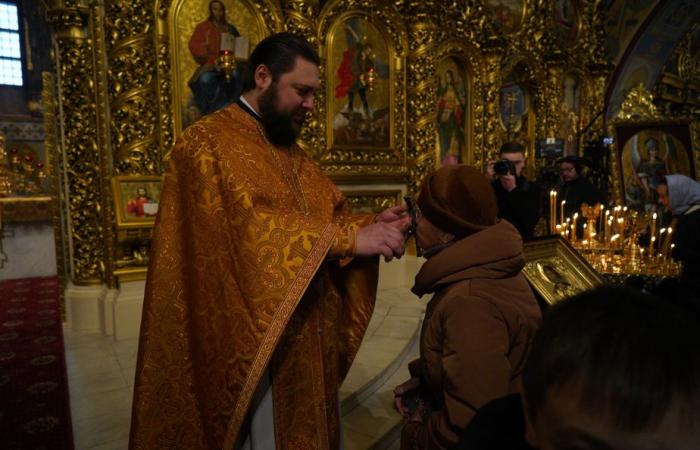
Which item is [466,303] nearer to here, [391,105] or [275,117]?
[275,117]

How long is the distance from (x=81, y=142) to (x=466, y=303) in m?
3.95

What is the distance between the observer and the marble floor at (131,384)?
265 centimetres

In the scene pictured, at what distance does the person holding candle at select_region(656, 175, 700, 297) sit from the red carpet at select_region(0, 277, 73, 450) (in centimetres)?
358

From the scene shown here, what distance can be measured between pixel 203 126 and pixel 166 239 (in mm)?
427

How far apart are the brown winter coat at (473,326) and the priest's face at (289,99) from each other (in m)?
0.80

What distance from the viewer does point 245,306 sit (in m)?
1.54

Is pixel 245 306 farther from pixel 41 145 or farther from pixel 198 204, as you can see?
pixel 41 145

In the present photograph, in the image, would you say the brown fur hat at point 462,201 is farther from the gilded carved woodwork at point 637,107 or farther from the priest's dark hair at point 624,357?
the gilded carved woodwork at point 637,107

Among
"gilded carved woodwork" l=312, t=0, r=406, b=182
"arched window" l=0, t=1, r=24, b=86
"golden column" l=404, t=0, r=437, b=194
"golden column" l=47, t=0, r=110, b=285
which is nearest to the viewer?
"golden column" l=47, t=0, r=110, b=285

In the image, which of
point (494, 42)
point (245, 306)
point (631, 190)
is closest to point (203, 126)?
point (245, 306)

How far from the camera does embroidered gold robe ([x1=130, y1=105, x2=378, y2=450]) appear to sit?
4.94ft

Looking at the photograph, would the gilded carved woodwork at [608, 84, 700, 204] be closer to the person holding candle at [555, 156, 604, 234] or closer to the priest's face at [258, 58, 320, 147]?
the person holding candle at [555, 156, 604, 234]

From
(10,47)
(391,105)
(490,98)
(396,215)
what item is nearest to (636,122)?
(490,98)

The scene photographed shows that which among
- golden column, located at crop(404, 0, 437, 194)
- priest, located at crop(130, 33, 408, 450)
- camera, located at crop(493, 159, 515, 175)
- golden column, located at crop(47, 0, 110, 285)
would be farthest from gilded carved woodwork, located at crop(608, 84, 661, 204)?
priest, located at crop(130, 33, 408, 450)
